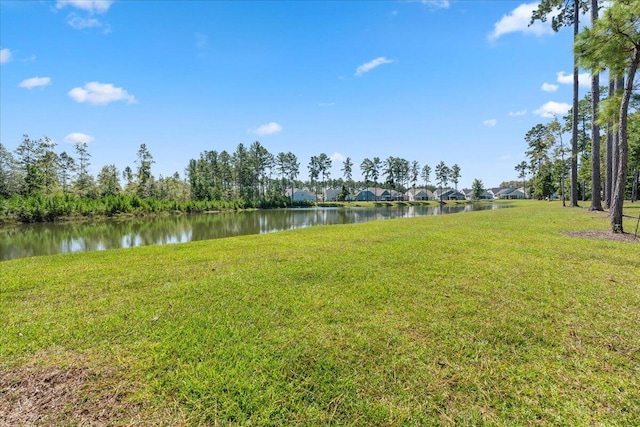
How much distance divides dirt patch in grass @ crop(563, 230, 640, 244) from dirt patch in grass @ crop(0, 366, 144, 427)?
10930 millimetres

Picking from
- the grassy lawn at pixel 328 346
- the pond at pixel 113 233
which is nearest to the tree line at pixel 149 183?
the pond at pixel 113 233

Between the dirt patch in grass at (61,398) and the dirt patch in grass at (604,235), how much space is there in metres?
10.9

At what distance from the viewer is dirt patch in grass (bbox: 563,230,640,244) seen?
802cm

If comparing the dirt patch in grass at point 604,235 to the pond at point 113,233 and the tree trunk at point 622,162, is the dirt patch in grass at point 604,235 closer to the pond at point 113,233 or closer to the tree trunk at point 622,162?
the tree trunk at point 622,162

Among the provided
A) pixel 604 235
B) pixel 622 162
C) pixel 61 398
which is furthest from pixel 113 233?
pixel 622 162

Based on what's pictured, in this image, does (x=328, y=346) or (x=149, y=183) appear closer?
(x=328, y=346)

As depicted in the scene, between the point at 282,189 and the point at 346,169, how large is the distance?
20.5 metres

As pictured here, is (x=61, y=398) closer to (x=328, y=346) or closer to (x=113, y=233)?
(x=328, y=346)

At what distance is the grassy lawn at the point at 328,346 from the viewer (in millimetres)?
2211

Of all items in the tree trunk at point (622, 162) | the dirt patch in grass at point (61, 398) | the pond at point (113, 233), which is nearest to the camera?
the dirt patch in grass at point (61, 398)

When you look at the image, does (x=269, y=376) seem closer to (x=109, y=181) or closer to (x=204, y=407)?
(x=204, y=407)

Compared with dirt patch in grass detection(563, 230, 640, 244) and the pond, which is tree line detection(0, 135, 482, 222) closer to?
the pond

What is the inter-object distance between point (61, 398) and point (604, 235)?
1195 centimetres

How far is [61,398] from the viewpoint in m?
2.35
